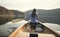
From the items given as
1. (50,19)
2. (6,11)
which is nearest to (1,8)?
(6,11)

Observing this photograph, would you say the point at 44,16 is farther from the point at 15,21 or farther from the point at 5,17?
the point at 5,17

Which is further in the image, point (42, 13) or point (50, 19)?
point (50, 19)

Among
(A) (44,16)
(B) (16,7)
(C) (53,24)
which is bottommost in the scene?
(C) (53,24)

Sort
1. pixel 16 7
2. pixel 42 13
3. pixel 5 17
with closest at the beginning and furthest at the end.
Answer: pixel 42 13 → pixel 16 7 → pixel 5 17

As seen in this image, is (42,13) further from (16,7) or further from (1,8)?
(1,8)

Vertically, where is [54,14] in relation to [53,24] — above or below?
above

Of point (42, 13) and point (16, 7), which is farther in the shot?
point (16, 7)

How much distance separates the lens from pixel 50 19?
15.5 ft

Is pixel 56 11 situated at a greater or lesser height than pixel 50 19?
greater

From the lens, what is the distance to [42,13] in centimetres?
437

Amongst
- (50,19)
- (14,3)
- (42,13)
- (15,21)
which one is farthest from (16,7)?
(50,19)

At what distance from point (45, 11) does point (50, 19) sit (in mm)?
433

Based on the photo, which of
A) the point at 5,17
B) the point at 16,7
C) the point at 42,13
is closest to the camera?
the point at 42,13

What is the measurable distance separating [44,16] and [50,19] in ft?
0.99
